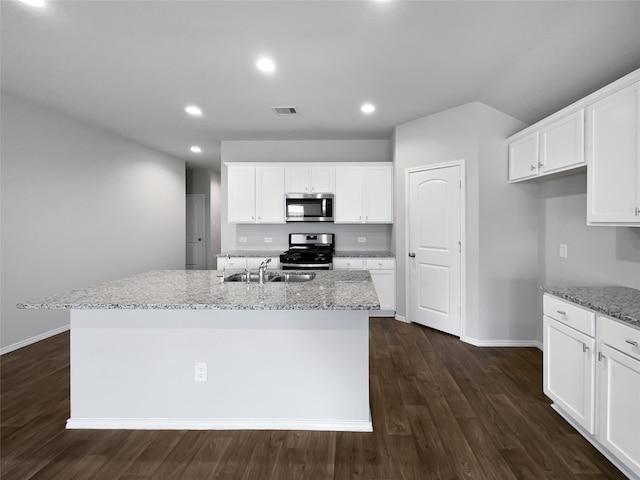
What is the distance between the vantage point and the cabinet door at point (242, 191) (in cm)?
491

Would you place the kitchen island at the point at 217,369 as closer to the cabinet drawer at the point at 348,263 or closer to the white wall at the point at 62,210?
the white wall at the point at 62,210

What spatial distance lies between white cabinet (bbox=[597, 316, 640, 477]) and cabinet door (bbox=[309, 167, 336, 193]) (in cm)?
356

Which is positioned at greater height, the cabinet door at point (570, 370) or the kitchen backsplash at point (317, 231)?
the kitchen backsplash at point (317, 231)

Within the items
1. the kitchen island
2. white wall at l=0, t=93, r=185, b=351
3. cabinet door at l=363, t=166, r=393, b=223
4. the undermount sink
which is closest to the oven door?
cabinet door at l=363, t=166, r=393, b=223

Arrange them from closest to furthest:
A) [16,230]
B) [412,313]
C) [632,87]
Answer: [632,87], [16,230], [412,313]

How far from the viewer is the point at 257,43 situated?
2.49 m

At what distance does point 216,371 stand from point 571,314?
233 cm

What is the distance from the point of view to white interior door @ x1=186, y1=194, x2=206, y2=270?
7.92 meters

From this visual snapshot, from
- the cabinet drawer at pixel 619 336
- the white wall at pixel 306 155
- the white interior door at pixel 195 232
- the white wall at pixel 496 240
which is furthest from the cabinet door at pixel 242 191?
the cabinet drawer at pixel 619 336

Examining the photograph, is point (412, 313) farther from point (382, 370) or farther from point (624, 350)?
point (624, 350)

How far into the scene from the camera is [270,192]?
4.89 m

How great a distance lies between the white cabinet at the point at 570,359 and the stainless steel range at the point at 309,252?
8.53ft

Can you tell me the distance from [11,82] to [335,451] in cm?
437

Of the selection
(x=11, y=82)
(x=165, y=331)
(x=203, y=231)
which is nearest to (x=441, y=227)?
(x=165, y=331)
